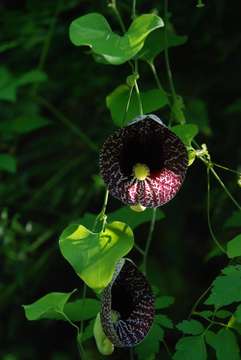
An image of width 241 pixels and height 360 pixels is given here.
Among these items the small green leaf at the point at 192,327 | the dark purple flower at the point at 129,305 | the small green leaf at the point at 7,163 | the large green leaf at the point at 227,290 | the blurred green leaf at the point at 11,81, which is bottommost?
the small green leaf at the point at 7,163

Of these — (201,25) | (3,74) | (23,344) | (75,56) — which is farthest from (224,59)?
(23,344)

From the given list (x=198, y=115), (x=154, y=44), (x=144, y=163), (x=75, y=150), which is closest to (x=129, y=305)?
(x=144, y=163)

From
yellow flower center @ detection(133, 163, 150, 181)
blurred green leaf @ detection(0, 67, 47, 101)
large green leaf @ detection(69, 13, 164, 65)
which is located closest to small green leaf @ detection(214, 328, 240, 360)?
yellow flower center @ detection(133, 163, 150, 181)

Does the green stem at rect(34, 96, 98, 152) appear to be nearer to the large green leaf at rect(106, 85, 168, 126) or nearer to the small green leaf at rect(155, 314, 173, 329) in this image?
the large green leaf at rect(106, 85, 168, 126)

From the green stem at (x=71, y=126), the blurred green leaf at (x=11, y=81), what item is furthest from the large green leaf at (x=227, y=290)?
the green stem at (x=71, y=126)

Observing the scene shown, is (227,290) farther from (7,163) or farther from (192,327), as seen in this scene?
(7,163)

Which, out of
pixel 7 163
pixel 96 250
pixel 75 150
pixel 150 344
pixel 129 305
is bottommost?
pixel 75 150

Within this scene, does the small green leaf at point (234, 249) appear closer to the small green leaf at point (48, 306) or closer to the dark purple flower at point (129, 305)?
the dark purple flower at point (129, 305)
